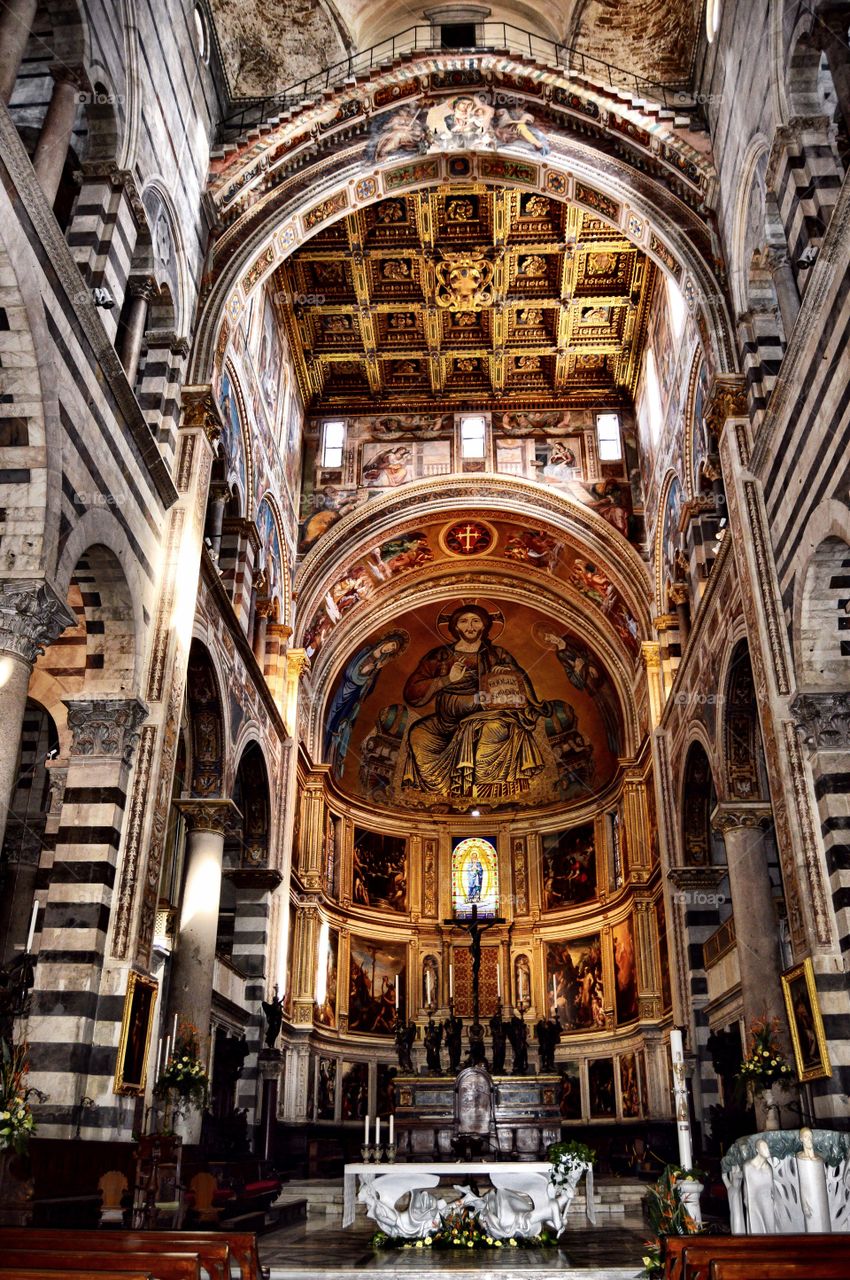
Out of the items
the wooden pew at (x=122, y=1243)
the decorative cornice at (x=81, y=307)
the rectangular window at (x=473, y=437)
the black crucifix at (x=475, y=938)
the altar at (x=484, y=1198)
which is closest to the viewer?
the wooden pew at (x=122, y=1243)

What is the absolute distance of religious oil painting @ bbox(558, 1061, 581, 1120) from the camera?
28406mm

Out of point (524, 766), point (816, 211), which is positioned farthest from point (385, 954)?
point (816, 211)

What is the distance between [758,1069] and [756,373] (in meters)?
9.58

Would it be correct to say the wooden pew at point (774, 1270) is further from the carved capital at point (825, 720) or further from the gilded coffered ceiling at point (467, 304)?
the gilded coffered ceiling at point (467, 304)

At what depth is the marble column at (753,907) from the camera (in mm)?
15703

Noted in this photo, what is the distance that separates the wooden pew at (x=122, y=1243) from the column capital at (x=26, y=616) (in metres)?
5.62

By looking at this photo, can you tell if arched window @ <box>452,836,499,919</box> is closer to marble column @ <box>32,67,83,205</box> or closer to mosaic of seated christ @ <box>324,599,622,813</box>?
mosaic of seated christ @ <box>324,599,622,813</box>

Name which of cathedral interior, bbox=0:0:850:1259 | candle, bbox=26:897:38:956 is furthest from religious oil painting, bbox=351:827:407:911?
candle, bbox=26:897:38:956

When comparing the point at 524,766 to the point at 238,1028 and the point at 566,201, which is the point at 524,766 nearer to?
the point at 238,1028

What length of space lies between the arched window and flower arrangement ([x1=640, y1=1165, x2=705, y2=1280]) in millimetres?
23023

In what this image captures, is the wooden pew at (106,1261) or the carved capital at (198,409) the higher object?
the carved capital at (198,409)

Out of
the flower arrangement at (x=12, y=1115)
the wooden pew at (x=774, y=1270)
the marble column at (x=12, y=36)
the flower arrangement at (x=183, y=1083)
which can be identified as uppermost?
the marble column at (x=12, y=36)

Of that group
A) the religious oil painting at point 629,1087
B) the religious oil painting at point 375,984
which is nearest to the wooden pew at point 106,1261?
the religious oil painting at point 629,1087

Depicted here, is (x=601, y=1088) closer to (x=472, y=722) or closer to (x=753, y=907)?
(x=472, y=722)
